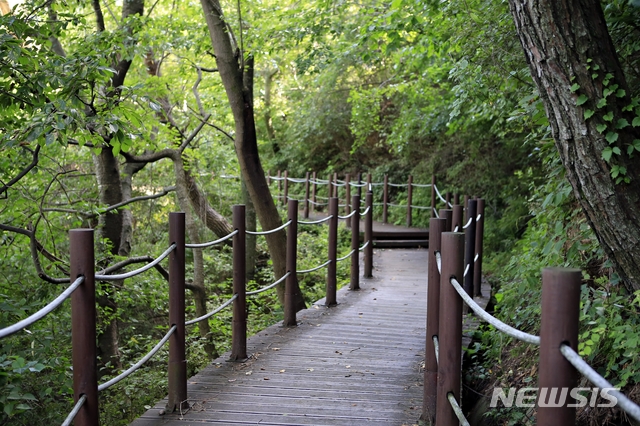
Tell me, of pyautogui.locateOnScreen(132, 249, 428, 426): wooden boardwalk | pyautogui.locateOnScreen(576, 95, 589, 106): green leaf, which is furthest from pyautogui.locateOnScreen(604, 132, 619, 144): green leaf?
pyautogui.locateOnScreen(132, 249, 428, 426): wooden boardwalk

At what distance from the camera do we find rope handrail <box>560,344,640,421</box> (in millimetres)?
1279

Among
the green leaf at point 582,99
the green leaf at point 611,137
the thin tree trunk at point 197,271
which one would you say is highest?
the green leaf at point 582,99

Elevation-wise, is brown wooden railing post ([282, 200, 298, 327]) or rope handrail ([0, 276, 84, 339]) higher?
rope handrail ([0, 276, 84, 339])

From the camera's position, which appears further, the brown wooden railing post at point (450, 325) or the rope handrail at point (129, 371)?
the rope handrail at point (129, 371)

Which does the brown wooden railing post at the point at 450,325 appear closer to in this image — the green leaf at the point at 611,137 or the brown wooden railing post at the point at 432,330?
the brown wooden railing post at the point at 432,330

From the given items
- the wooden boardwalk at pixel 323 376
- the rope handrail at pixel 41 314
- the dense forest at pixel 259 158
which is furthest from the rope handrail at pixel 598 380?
the wooden boardwalk at pixel 323 376

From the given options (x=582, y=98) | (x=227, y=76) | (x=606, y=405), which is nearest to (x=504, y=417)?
(x=606, y=405)

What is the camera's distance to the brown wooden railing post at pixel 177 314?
3688mm

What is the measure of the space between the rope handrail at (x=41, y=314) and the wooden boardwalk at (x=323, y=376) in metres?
1.31

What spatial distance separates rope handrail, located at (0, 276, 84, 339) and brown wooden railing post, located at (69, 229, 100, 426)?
0.04 meters

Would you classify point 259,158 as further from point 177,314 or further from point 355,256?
point 177,314

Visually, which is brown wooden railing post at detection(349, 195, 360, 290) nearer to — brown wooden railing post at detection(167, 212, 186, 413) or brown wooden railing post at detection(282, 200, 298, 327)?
brown wooden railing post at detection(282, 200, 298, 327)

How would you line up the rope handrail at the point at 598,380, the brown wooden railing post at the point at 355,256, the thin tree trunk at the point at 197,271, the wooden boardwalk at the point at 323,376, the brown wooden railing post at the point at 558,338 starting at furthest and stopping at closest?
the thin tree trunk at the point at 197,271 → the brown wooden railing post at the point at 355,256 → the wooden boardwalk at the point at 323,376 → the brown wooden railing post at the point at 558,338 → the rope handrail at the point at 598,380

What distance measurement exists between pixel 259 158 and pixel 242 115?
0.83 metres
